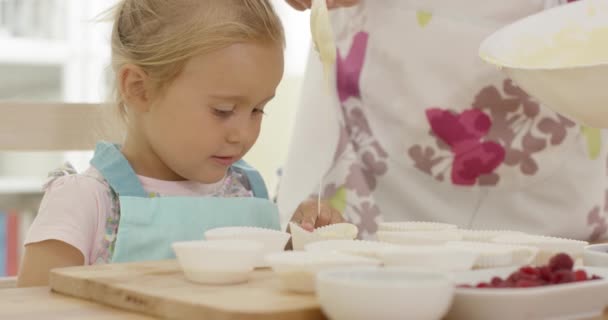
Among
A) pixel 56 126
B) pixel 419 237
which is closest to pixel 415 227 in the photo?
pixel 419 237

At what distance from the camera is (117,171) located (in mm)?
1264

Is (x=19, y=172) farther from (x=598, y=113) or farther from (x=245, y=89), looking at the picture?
(x=598, y=113)

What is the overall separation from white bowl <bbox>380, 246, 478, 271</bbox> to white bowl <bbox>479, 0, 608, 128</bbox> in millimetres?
201

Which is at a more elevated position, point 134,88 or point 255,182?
point 134,88

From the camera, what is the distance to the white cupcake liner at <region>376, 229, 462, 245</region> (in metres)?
0.95

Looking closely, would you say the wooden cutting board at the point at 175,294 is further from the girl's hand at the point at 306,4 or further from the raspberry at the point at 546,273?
the girl's hand at the point at 306,4

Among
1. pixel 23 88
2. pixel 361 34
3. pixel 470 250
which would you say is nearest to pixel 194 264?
pixel 470 250

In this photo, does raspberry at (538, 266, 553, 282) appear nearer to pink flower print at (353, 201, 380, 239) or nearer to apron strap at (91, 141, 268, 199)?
apron strap at (91, 141, 268, 199)

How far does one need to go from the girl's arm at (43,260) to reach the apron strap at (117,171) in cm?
12

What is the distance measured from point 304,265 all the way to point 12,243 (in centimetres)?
238

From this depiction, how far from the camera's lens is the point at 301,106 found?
5.61ft

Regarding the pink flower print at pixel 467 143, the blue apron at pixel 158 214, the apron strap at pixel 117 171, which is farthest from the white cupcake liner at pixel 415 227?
the pink flower print at pixel 467 143

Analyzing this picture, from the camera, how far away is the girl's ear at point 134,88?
51.1 inches

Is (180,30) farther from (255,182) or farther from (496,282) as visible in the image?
(496,282)
